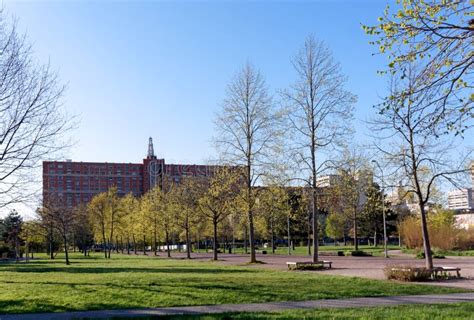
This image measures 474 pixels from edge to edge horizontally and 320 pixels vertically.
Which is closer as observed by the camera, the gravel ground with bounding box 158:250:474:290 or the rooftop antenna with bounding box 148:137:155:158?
the gravel ground with bounding box 158:250:474:290

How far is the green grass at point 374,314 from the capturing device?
10961mm

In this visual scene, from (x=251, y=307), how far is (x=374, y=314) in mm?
3281

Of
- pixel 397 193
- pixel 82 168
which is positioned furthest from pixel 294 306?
pixel 82 168

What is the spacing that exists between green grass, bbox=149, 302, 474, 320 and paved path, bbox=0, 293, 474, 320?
2.66ft

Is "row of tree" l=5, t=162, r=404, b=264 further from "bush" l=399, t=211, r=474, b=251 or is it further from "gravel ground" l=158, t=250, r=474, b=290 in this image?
"bush" l=399, t=211, r=474, b=251

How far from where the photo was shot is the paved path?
12407 millimetres

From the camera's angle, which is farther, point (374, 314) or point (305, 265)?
point (305, 265)

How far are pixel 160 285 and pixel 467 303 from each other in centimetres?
1014

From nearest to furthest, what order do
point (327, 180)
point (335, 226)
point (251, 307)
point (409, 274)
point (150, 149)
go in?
point (251, 307), point (409, 274), point (327, 180), point (335, 226), point (150, 149)

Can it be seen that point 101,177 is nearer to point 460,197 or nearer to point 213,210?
point 213,210

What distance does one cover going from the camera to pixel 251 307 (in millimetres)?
13258

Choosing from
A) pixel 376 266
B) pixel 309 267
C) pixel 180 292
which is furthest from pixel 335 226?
pixel 180 292

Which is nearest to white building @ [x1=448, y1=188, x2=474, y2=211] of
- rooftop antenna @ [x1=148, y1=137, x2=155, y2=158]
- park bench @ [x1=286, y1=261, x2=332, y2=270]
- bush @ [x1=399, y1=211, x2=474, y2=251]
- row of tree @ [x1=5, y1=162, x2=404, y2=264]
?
bush @ [x1=399, y1=211, x2=474, y2=251]

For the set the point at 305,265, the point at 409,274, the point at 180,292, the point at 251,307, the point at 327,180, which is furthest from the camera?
the point at 327,180
